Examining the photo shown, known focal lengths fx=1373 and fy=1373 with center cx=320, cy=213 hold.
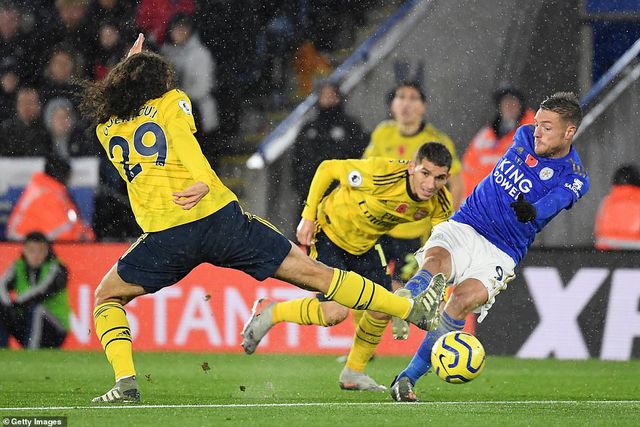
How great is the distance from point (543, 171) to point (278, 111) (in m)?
6.71

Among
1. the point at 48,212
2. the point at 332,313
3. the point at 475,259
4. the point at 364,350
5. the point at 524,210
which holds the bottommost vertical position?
the point at 364,350

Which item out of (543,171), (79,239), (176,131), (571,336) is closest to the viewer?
(176,131)

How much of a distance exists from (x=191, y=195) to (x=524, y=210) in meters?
1.94

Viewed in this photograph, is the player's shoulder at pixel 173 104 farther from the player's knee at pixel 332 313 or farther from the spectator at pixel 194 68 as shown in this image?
the spectator at pixel 194 68

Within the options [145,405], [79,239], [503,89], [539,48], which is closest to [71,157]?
[79,239]

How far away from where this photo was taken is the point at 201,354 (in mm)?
11242

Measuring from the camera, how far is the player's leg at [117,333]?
7117 millimetres

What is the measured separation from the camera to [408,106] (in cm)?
1090

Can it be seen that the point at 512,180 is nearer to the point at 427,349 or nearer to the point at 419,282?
the point at 419,282

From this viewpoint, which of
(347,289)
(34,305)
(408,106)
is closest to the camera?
(347,289)

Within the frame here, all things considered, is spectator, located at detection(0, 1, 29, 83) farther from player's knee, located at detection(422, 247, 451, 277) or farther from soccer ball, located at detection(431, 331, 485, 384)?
soccer ball, located at detection(431, 331, 485, 384)

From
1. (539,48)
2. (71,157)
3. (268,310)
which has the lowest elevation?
(268,310)

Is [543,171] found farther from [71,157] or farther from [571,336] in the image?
[71,157]

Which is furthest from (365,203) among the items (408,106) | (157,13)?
(157,13)
